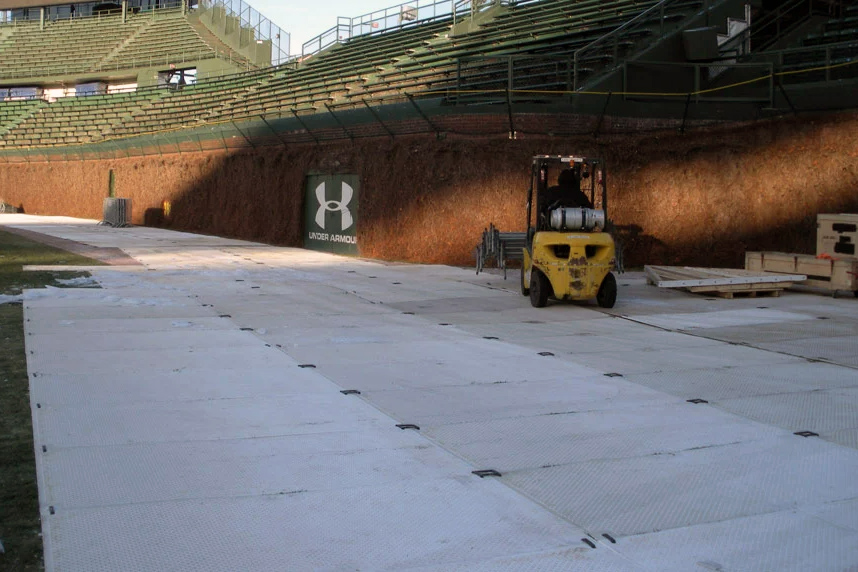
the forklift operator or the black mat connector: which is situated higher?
the forklift operator

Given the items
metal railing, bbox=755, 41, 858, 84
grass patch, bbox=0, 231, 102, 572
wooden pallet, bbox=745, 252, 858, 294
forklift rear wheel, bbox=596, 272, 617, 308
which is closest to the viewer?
grass patch, bbox=0, 231, 102, 572

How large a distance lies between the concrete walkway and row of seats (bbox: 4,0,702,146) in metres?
11.5

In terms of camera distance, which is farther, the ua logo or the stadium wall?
the ua logo

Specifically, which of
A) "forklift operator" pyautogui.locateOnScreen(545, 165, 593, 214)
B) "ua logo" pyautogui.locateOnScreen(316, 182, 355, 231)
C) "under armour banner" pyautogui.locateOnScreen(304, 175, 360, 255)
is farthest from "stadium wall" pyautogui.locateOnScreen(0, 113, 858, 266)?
"forklift operator" pyautogui.locateOnScreen(545, 165, 593, 214)

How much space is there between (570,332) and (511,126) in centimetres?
928

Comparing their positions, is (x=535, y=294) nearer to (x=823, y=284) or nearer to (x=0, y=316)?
(x=823, y=284)

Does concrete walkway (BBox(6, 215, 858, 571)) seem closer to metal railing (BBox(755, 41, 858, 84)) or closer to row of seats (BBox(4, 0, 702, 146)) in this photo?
metal railing (BBox(755, 41, 858, 84))

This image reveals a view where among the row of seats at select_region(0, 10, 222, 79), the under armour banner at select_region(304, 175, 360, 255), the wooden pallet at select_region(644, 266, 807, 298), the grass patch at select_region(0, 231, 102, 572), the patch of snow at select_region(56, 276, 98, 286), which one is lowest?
the grass patch at select_region(0, 231, 102, 572)

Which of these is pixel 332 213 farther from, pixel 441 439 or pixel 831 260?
pixel 441 439

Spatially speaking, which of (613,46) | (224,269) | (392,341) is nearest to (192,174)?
(224,269)

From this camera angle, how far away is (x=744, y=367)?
8.89m

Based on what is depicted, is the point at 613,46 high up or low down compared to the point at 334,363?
up

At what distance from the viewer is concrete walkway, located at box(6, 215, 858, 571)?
448 cm

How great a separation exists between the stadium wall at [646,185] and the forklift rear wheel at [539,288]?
627 cm
